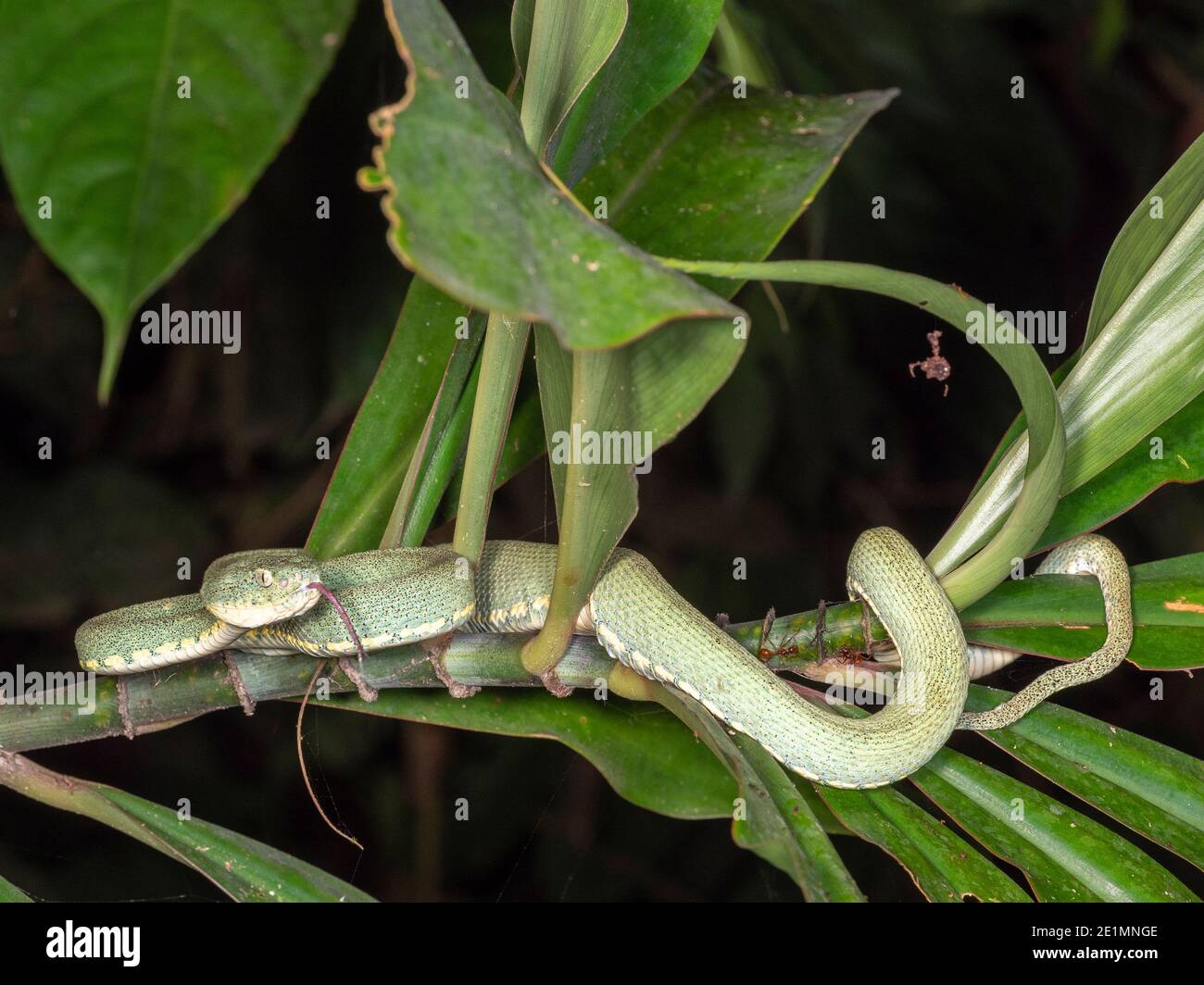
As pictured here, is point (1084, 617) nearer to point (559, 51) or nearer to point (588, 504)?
point (588, 504)

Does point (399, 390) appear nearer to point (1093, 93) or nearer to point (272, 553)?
point (272, 553)

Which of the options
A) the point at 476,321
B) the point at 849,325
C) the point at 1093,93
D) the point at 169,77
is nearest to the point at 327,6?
the point at 169,77

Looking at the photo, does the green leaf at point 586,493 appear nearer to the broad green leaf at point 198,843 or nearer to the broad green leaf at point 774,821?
the broad green leaf at point 774,821

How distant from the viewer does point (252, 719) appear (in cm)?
186

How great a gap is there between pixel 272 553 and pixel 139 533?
77 cm

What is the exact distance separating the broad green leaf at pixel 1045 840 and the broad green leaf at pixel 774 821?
6.2 inches

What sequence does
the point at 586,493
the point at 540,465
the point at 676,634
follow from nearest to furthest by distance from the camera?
the point at 586,493, the point at 676,634, the point at 540,465

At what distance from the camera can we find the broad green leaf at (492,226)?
44 centimetres

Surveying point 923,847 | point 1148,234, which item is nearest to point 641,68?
point 1148,234

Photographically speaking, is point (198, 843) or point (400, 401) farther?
point (400, 401)

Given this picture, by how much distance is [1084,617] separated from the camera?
33.8 inches

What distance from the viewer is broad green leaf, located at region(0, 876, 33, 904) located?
2.55 feet

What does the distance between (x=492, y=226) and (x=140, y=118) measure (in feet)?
0.50

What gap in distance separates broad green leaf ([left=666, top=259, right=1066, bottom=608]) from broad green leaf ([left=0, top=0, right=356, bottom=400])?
8.4 inches
